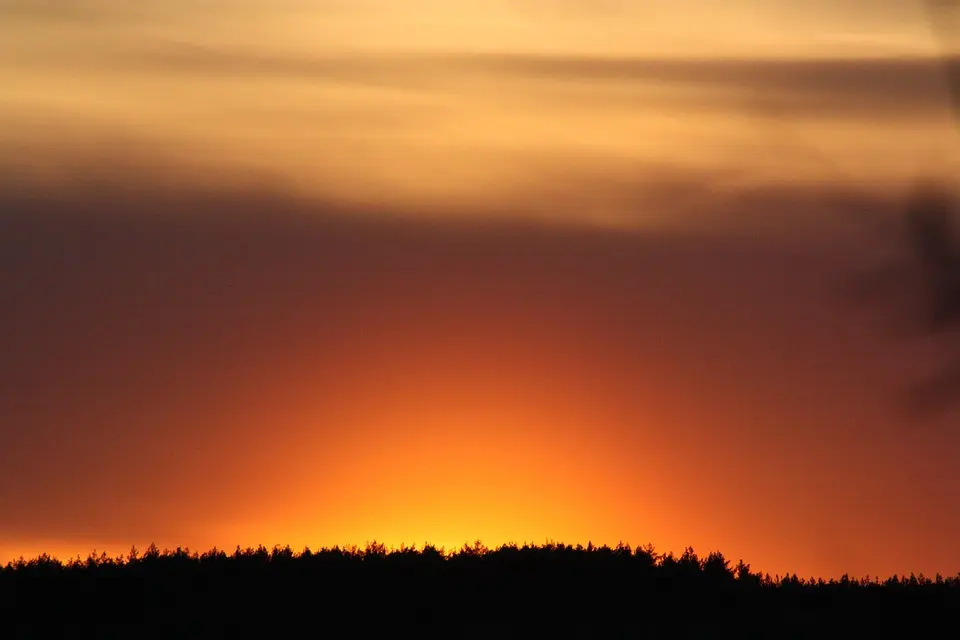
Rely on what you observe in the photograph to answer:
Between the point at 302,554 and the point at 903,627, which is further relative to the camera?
the point at 302,554

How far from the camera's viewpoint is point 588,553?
22.5 m

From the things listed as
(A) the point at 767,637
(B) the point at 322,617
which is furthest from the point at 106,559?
(A) the point at 767,637

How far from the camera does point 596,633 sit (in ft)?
63.9

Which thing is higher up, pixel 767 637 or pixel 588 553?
pixel 588 553

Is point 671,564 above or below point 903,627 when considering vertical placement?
above

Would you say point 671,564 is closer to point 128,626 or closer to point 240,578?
point 240,578

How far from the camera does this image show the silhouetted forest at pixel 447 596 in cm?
1973

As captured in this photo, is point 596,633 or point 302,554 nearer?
point 596,633

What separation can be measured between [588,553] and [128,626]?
6.14 m

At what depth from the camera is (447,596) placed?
20578 millimetres

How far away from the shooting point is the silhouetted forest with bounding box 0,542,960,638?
19.7 meters

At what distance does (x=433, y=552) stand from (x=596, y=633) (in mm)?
3369

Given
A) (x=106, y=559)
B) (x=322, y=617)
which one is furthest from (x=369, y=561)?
(x=106, y=559)

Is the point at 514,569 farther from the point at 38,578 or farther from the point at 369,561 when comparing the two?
Result: the point at 38,578
